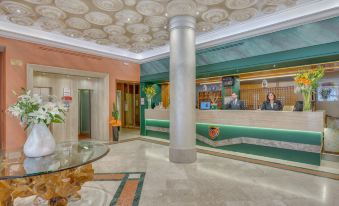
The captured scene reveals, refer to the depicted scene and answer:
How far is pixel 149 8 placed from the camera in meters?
4.67

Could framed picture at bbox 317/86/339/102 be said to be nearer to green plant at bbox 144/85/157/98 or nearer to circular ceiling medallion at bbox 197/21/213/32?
circular ceiling medallion at bbox 197/21/213/32

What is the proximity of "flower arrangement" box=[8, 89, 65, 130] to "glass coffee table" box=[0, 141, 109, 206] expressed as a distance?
52cm

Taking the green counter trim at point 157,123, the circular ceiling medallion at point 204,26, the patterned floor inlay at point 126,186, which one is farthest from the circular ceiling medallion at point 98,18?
the green counter trim at point 157,123

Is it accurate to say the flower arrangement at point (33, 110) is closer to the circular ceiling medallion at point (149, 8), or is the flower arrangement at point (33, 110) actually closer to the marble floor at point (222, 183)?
the marble floor at point (222, 183)

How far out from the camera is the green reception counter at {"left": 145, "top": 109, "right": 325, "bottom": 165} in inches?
181

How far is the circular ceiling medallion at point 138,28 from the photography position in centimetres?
575

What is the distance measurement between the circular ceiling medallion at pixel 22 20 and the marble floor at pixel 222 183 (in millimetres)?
4248

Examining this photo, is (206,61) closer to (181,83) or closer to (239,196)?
(181,83)

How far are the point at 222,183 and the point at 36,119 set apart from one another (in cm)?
323

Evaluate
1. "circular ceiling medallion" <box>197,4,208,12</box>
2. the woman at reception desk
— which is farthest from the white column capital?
the woman at reception desk

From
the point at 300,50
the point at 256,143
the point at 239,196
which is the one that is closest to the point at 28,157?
the point at 239,196

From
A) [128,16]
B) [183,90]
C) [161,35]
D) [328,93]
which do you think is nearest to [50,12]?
[128,16]

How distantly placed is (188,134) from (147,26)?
3.33 m

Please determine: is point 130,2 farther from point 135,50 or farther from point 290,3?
point 135,50
